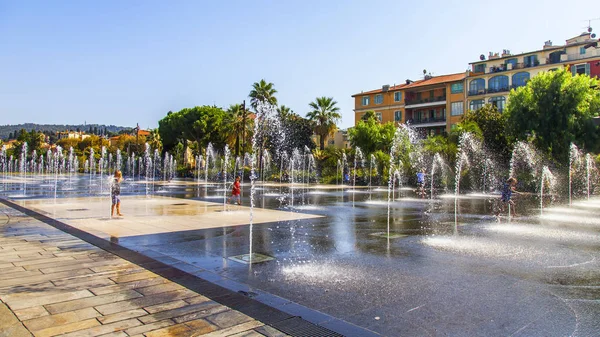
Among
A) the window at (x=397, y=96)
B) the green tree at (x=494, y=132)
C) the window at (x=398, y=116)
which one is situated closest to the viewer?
the green tree at (x=494, y=132)

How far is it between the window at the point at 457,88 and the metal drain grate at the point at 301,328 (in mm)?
56493

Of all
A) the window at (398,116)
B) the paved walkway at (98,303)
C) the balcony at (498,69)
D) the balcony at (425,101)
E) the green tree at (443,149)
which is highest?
the balcony at (498,69)

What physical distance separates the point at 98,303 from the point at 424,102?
59244 millimetres

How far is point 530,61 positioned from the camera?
168 feet

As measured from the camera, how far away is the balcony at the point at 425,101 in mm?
58572

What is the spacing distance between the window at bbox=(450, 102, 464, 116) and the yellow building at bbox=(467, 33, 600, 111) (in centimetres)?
117

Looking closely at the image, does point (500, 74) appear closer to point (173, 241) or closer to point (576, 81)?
point (576, 81)

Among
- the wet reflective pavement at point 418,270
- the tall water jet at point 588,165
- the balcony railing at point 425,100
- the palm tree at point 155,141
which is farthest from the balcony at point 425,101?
the wet reflective pavement at point 418,270

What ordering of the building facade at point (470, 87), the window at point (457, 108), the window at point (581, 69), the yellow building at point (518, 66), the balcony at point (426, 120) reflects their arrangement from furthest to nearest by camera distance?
the balcony at point (426, 120)
the window at point (457, 108)
the building facade at point (470, 87)
the yellow building at point (518, 66)
the window at point (581, 69)

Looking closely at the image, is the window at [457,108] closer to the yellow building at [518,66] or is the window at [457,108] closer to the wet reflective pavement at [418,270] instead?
the yellow building at [518,66]

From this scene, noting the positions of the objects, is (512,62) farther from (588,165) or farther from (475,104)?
(588,165)

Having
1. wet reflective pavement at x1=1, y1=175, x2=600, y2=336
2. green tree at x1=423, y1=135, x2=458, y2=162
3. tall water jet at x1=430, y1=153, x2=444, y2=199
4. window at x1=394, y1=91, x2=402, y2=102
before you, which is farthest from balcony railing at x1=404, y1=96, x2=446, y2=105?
wet reflective pavement at x1=1, y1=175, x2=600, y2=336

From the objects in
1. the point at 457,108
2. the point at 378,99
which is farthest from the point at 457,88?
the point at 378,99

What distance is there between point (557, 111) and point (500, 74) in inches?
997
